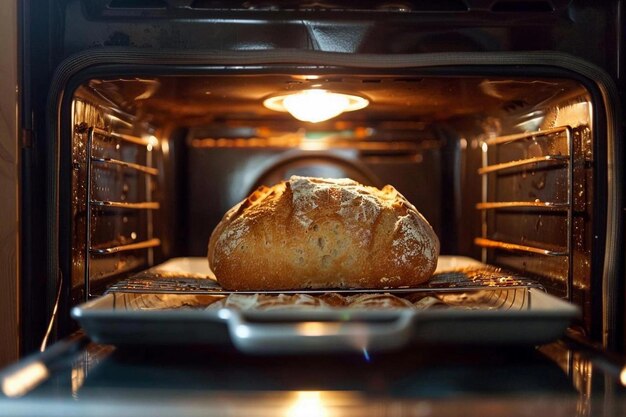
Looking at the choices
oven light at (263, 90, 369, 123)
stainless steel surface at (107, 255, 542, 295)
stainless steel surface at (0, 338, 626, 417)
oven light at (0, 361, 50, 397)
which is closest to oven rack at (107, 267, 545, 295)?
stainless steel surface at (107, 255, 542, 295)

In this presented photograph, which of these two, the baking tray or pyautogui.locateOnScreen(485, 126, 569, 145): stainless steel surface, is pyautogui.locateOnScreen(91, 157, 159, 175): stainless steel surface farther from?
pyautogui.locateOnScreen(485, 126, 569, 145): stainless steel surface

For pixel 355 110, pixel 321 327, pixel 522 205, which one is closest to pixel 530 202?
pixel 522 205

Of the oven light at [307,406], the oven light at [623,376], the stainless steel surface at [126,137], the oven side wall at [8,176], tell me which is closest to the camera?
the oven light at [307,406]

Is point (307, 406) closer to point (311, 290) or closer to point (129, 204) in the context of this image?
point (311, 290)

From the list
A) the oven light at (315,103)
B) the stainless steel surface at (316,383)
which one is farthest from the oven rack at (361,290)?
the oven light at (315,103)

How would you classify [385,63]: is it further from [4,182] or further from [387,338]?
[4,182]

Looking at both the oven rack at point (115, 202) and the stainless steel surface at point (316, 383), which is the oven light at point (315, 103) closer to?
the oven rack at point (115, 202)
